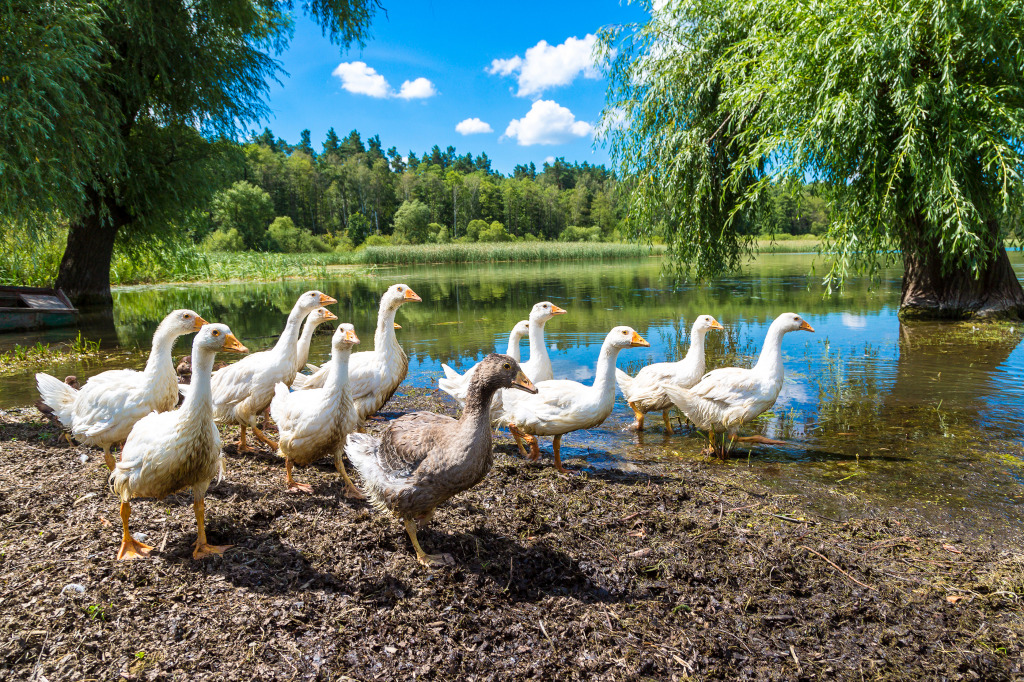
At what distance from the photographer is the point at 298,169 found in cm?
9838

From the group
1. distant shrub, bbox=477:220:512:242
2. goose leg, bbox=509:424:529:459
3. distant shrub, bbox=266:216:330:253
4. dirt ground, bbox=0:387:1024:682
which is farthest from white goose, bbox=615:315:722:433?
distant shrub, bbox=477:220:512:242

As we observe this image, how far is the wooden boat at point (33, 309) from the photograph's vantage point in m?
14.2

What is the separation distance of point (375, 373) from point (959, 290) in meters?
15.2

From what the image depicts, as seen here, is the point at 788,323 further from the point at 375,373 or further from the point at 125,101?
the point at 125,101

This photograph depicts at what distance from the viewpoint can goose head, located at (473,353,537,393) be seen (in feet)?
12.7

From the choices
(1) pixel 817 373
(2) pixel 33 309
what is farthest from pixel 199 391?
(2) pixel 33 309

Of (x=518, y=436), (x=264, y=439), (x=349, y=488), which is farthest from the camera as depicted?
(x=518, y=436)

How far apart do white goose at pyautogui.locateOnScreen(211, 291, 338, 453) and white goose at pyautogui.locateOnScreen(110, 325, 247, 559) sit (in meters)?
1.98

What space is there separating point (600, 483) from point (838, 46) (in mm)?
9800

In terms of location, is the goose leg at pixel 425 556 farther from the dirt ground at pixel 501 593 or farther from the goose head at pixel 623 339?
the goose head at pixel 623 339

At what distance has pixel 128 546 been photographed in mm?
3639

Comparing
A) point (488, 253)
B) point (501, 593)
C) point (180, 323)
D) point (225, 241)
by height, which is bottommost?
point (501, 593)

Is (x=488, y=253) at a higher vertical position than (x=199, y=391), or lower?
higher

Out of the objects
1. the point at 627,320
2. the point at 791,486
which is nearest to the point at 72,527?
the point at 791,486
